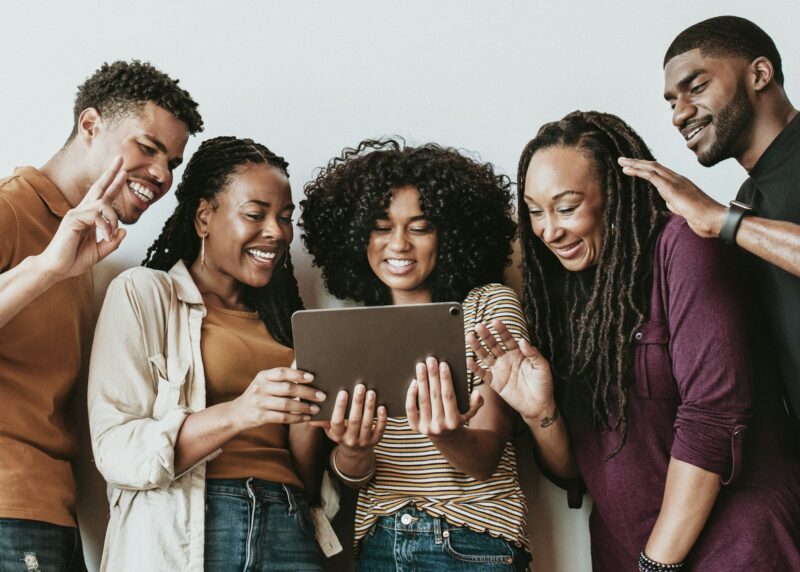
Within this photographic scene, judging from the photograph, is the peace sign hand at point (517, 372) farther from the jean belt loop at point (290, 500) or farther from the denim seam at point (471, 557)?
the jean belt loop at point (290, 500)

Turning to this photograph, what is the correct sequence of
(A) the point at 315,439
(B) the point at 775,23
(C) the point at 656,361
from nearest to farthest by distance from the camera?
1. (C) the point at 656,361
2. (A) the point at 315,439
3. (B) the point at 775,23

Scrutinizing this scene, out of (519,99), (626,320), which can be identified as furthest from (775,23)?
(626,320)

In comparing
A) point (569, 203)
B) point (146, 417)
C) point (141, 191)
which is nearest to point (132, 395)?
point (146, 417)

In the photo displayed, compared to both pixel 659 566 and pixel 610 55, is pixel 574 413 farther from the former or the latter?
pixel 610 55

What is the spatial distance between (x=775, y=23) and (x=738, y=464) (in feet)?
5.08

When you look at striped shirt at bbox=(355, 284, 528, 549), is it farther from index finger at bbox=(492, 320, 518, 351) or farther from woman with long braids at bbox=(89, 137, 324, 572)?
woman with long braids at bbox=(89, 137, 324, 572)

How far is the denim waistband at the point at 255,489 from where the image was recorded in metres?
1.99

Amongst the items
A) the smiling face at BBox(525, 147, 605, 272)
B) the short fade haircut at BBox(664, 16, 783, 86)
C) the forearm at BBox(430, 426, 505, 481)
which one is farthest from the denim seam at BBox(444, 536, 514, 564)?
the short fade haircut at BBox(664, 16, 783, 86)

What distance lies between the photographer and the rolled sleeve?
1749mm

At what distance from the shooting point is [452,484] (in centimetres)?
206

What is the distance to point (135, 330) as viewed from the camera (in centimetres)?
201

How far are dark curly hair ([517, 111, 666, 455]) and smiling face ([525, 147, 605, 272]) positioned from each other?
0.03 meters

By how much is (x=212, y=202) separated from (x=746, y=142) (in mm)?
1507

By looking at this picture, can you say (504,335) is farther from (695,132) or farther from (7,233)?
(7,233)
